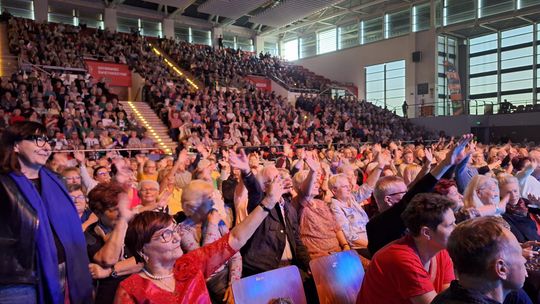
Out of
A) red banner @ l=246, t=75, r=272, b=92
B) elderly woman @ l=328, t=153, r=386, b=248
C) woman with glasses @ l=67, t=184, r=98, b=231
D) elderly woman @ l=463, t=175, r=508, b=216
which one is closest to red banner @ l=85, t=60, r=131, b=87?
red banner @ l=246, t=75, r=272, b=92

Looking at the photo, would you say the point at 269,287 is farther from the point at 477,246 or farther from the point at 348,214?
the point at 348,214

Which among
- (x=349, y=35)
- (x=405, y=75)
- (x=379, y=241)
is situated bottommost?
(x=379, y=241)

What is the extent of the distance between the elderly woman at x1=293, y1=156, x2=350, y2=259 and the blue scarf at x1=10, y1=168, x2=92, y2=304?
1.87 meters

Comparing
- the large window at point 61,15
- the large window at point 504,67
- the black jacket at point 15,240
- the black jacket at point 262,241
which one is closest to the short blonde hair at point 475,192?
the black jacket at point 262,241

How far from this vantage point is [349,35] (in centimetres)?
2858

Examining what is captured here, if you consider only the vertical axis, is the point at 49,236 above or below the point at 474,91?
below

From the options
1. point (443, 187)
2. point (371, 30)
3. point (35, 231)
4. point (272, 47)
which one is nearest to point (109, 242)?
point (35, 231)

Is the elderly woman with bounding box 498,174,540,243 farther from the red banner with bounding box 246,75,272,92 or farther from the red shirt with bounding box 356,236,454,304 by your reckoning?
the red banner with bounding box 246,75,272,92

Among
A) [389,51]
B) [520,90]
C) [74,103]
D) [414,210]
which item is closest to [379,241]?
[414,210]

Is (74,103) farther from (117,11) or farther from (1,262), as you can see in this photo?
(117,11)

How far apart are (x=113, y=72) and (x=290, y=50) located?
18601 millimetres

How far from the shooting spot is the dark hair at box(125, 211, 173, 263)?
70.3 inches

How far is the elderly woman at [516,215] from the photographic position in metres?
3.16

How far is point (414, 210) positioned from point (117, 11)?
88.1 feet
